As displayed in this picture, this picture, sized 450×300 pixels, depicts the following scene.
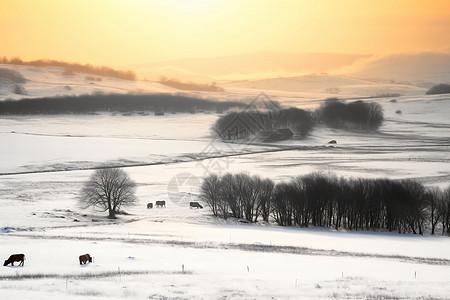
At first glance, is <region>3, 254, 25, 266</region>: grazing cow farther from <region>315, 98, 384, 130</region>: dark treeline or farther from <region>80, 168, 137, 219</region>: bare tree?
<region>315, 98, 384, 130</region>: dark treeline

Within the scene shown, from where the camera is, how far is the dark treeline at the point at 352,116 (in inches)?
6166

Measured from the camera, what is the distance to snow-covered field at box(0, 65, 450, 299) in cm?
2423

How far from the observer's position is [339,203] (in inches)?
2159

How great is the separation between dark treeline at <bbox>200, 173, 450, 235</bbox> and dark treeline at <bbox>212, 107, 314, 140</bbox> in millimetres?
68435

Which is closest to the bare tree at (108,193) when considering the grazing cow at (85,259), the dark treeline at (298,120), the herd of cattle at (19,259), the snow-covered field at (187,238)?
the snow-covered field at (187,238)

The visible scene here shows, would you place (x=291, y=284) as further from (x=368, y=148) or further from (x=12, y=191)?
(x=368, y=148)

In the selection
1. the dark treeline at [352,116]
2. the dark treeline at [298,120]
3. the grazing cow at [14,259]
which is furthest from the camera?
the dark treeline at [352,116]

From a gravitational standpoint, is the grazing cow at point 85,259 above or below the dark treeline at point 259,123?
below

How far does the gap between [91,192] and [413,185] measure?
32.1m

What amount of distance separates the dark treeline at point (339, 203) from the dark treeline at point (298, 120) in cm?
6847

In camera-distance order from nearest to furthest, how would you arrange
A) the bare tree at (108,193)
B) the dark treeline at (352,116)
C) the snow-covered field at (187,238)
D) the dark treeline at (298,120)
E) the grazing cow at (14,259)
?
the snow-covered field at (187,238)
the grazing cow at (14,259)
the bare tree at (108,193)
the dark treeline at (298,120)
the dark treeline at (352,116)

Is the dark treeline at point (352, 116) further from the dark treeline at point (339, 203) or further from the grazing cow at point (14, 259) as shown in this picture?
the grazing cow at point (14, 259)

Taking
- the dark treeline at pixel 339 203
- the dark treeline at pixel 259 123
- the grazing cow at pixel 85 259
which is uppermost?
the dark treeline at pixel 259 123

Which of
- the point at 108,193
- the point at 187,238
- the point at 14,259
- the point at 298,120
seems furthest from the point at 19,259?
the point at 298,120
